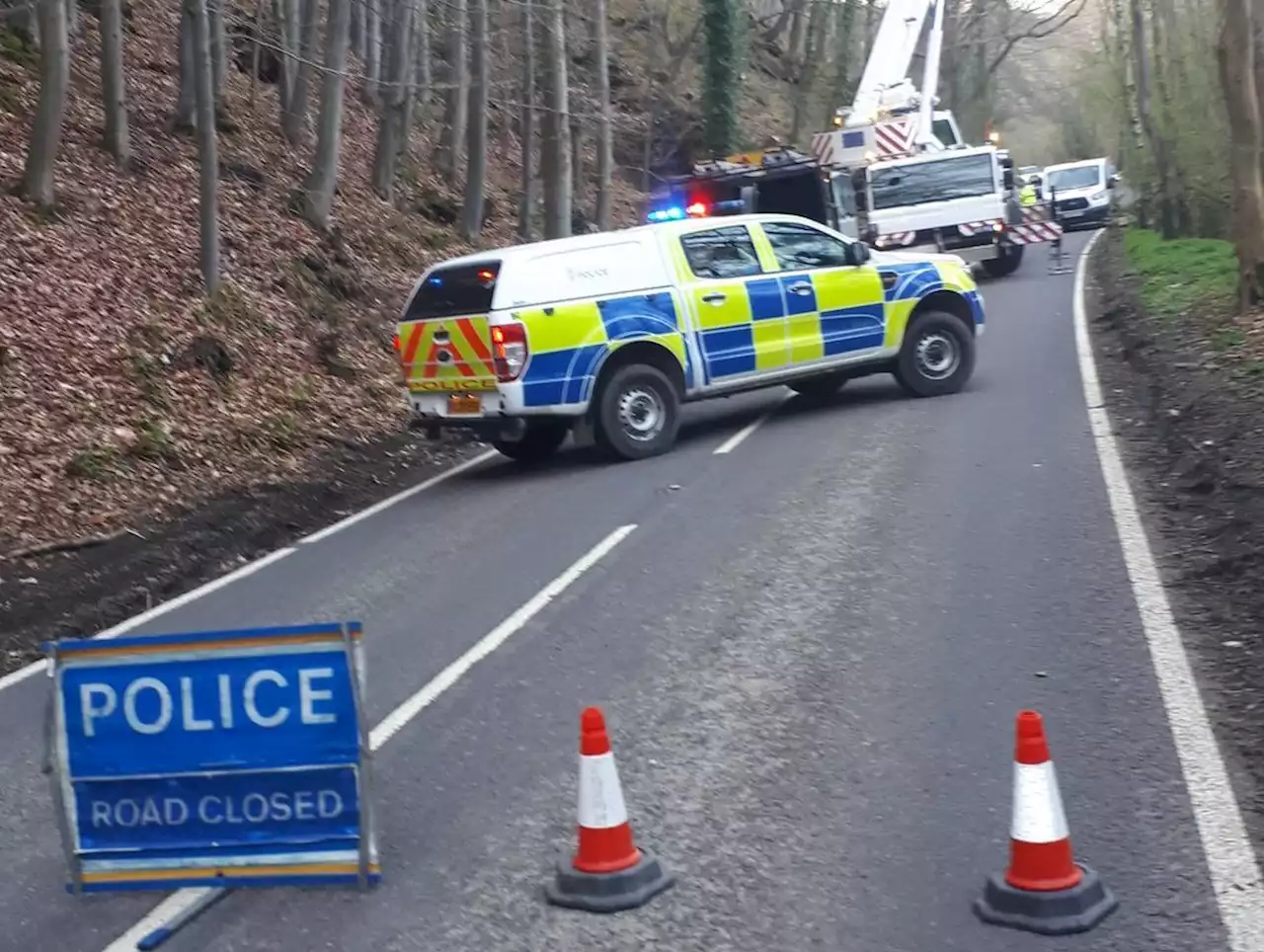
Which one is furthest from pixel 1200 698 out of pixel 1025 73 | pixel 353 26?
pixel 1025 73

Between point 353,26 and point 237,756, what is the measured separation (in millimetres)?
33006

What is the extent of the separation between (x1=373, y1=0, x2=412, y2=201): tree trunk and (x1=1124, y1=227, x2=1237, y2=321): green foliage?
12.8m

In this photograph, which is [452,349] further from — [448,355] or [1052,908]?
[1052,908]

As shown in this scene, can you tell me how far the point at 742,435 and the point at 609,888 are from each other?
10.1 metres

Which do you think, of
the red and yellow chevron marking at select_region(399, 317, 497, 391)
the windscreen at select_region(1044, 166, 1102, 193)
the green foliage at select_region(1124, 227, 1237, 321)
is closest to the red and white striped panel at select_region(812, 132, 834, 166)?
the green foliage at select_region(1124, 227, 1237, 321)

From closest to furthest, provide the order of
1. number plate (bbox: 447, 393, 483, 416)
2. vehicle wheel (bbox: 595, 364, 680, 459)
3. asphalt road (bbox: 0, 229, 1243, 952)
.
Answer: asphalt road (bbox: 0, 229, 1243, 952) < number plate (bbox: 447, 393, 483, 416) < vehicle wheel (bbox: 595, 364, 680, 459)

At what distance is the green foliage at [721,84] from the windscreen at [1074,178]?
12.5 metres

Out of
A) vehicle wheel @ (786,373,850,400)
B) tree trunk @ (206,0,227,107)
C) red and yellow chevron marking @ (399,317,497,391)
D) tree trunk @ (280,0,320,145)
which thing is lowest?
vehicle wheel @ (786,373,850,400)

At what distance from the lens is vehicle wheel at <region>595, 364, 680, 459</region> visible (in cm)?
1390

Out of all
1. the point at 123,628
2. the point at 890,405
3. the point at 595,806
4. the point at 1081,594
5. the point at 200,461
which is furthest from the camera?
the point at 890,405

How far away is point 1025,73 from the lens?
84.4 meters

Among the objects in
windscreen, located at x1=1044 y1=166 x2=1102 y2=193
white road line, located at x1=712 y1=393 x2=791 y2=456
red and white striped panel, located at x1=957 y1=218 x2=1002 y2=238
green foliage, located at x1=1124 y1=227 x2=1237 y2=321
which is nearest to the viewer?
white road line, located at x1=712 y1=393 x2=791 y2=456

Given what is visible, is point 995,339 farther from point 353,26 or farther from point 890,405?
point 353,26

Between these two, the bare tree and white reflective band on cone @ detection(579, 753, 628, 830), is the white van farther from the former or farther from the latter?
white reflective band on cone @ detection(579, 753, 628, 830)
